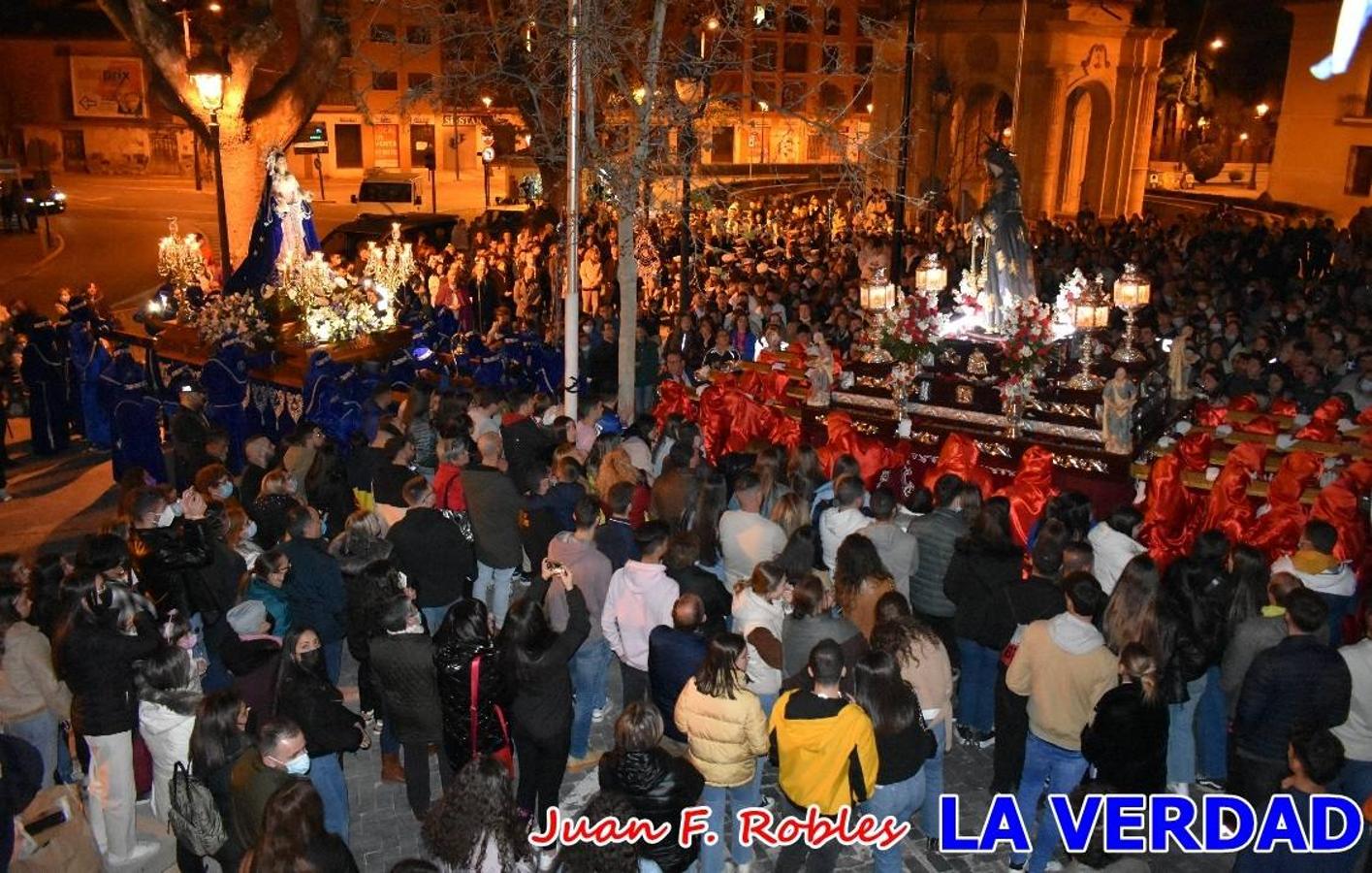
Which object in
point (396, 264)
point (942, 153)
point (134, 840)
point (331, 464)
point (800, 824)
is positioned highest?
point (942, 153)

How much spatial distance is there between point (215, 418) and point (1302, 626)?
38.1ft

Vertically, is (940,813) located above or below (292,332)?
below

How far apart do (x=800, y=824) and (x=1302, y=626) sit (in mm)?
3052

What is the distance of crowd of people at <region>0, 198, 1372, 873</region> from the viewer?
5668 mm

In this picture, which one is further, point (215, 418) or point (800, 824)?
point (215, 418)

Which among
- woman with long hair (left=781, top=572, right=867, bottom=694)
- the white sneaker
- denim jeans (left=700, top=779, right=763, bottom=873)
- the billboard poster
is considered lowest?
the white sneaker

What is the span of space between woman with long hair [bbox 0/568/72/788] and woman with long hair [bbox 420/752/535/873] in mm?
3026

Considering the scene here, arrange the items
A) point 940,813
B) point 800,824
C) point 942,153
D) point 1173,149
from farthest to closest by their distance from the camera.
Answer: point 1173,149 < point 942,153 < point 940,813 < point 800,824

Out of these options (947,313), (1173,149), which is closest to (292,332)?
(947,313)

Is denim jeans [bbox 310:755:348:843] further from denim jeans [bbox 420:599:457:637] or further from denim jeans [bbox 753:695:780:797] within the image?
denim jeans [bbox 753:695:780:797]

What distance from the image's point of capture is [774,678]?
6992 millimetres

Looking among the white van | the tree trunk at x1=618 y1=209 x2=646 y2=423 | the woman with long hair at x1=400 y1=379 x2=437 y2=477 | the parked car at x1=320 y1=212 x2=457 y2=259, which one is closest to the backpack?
the woman with long hair at x1=400 y1=379 x2=437 y2=477

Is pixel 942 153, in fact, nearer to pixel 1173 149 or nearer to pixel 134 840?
pixel 1173 149

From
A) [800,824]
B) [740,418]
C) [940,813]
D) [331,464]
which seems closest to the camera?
[800,824]
